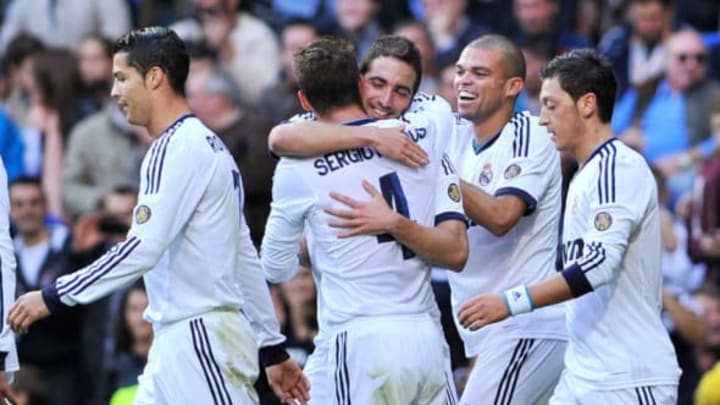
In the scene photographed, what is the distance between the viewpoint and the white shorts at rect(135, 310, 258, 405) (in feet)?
31.2

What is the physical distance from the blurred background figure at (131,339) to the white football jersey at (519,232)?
3857 millimetres

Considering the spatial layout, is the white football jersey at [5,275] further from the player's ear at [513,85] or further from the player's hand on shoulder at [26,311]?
the player's ear at [513,85]

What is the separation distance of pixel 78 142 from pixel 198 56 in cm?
117

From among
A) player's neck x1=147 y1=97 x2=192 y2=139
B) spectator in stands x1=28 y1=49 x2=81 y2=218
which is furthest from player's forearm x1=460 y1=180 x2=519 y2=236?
spectator in stands x1=28 y1=49 x2=81 y2=218

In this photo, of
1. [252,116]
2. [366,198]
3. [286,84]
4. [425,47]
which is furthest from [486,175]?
[425,47]

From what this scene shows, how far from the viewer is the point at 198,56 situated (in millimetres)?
15852

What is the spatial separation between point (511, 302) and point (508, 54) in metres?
1.53

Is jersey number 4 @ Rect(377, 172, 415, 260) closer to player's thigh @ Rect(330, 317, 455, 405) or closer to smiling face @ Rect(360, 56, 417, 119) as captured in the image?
player's thigh @ Rect(330, 317, 455, 405)

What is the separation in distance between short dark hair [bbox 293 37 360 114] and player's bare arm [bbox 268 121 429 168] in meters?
0.12

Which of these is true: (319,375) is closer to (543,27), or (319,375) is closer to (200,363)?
(200,363)

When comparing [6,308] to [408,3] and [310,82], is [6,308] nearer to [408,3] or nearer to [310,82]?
[310,82]

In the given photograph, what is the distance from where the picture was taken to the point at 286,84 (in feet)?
52.7

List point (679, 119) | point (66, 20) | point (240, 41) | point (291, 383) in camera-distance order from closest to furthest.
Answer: point (291, 383), point (679, 119), point (240, 41), point (66, 20)

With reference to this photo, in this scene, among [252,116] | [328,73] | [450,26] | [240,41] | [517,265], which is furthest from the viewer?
[240,41]
